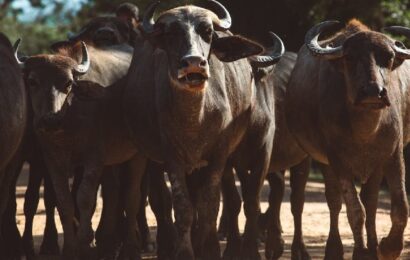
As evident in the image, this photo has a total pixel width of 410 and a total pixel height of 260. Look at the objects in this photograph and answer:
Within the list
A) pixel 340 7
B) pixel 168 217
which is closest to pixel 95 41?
pixel 168 217

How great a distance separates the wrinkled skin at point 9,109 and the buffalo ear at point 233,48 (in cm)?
211

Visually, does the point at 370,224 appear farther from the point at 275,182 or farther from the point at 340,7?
the point at 340,7

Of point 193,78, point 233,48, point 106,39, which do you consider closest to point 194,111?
point 193,78

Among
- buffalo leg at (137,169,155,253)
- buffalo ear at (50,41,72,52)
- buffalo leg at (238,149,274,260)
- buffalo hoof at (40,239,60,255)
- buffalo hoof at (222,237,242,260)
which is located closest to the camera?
buffalo leg at (238,149,274,260)

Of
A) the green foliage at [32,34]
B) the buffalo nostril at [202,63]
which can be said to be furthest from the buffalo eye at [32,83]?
the green foliage at [32,34]

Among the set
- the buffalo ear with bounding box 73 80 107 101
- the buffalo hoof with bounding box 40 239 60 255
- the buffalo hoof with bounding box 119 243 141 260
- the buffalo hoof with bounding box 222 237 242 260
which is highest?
the buffalo ear with bounding box 73 80 107 101

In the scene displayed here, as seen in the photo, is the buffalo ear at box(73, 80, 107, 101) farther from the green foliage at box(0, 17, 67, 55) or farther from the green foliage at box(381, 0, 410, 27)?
the green foliage at box(0, 17, 67, 55)

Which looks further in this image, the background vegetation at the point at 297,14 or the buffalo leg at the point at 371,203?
the background vegetation at the point at 297,14

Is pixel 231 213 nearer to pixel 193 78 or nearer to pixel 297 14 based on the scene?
pixel 193 78

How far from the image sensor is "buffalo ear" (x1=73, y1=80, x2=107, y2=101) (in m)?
12.5

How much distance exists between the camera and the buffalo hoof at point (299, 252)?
13.6 meters

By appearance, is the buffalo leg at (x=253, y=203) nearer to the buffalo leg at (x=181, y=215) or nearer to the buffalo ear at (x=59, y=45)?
the buffalo leg at (x=181, y=215)

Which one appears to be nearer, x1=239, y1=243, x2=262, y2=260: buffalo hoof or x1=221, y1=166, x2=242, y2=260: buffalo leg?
x1=239, y1=243, x2=262, y2=260: buffalo hoof

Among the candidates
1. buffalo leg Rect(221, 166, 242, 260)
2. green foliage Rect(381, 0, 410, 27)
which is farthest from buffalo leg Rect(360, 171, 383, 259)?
green foliage Rect(381, 0, 410, 27)
